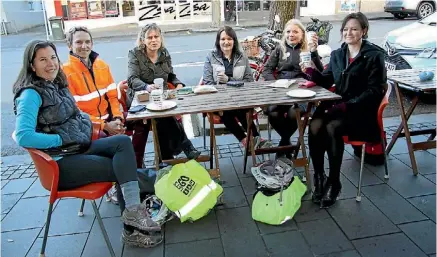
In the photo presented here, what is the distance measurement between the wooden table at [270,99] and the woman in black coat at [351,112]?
0.14 meters

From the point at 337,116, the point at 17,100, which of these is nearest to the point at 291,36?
the point at 337,116

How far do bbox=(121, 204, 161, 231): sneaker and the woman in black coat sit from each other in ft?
A: 4.23

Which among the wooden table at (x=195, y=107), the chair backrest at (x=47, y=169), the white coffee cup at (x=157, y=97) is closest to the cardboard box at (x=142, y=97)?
the wooden table at (x=195, y=107)

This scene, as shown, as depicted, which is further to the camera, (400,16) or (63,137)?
(400,16)

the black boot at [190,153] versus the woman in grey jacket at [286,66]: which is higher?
the woman in grey jacket at [286,66]

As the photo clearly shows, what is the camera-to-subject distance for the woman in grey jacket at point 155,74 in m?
3.49

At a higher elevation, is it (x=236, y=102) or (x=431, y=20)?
(x=431, y=20)

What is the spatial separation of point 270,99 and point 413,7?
1463cm

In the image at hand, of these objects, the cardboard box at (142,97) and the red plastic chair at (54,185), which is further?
the cardboard box at (142,97)

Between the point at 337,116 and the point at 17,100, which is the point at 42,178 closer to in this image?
the point at 17,100

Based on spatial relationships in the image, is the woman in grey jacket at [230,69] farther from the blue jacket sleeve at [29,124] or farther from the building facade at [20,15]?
the building facade at [20,15]

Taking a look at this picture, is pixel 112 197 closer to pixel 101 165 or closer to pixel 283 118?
pixel 101 165

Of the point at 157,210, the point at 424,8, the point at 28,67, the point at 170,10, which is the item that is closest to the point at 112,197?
the point at 157,210

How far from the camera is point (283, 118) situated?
3.57 metres
